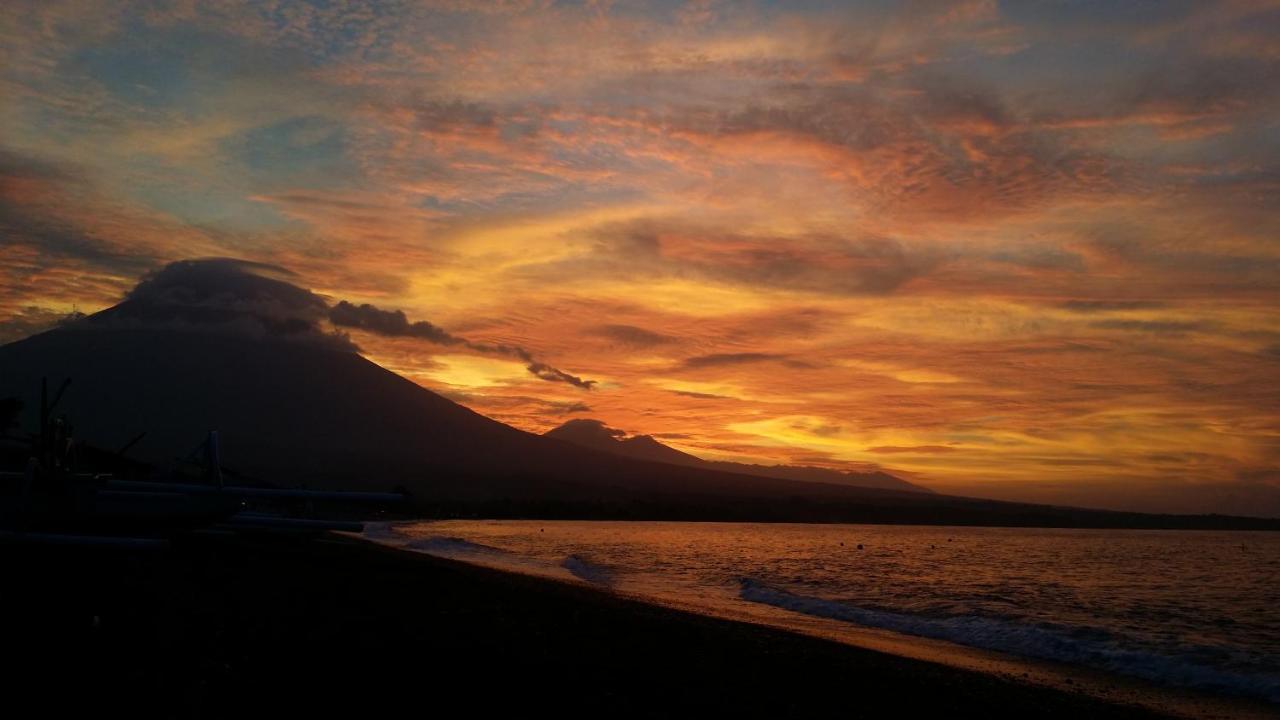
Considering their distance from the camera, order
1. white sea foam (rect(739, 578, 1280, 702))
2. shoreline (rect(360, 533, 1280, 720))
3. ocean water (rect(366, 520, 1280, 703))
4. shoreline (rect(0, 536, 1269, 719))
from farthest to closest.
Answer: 1. ocean water (rect(366, 520, 1280, 703))
2. white sea foam (rect(739, 578, 1280, 702))
3. shoreline (rect(360, 533, 1280, 720))
4. shoreline (rect(0, 536, 1269, 719))

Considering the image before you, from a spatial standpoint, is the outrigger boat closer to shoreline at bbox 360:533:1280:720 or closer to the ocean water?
shoreline at bbox 360:533:1280:720

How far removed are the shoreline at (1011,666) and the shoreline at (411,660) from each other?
71 cm

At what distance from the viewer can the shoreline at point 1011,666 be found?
16.6 metres

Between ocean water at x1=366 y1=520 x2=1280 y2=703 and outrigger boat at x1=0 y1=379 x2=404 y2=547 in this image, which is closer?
outrigger boat at x1=0 y1=379 x2=404 y2=547

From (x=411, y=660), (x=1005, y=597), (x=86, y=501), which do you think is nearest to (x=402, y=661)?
(x=411, y=660)

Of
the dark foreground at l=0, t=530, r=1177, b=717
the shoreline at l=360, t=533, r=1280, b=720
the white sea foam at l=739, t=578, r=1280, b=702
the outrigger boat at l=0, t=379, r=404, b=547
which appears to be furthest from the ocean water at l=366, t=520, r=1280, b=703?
the outrigger boat at l=0, t=379, r=404, b=547

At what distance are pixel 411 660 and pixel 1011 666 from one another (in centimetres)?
1358

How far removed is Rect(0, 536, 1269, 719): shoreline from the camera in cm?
1124

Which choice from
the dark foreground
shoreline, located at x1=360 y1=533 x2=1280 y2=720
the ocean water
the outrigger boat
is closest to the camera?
the dark foreground

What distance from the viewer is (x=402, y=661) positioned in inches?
542

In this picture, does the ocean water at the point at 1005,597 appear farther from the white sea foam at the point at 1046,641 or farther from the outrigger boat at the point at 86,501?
the outrigger boat at the point at 86,501

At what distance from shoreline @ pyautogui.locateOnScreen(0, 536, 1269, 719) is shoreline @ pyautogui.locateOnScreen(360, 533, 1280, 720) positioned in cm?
71

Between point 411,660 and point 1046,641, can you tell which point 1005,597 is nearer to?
point 1046,641

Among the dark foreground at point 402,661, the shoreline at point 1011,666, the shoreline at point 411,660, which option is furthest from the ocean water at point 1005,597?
the dark foreground at point 402,661
